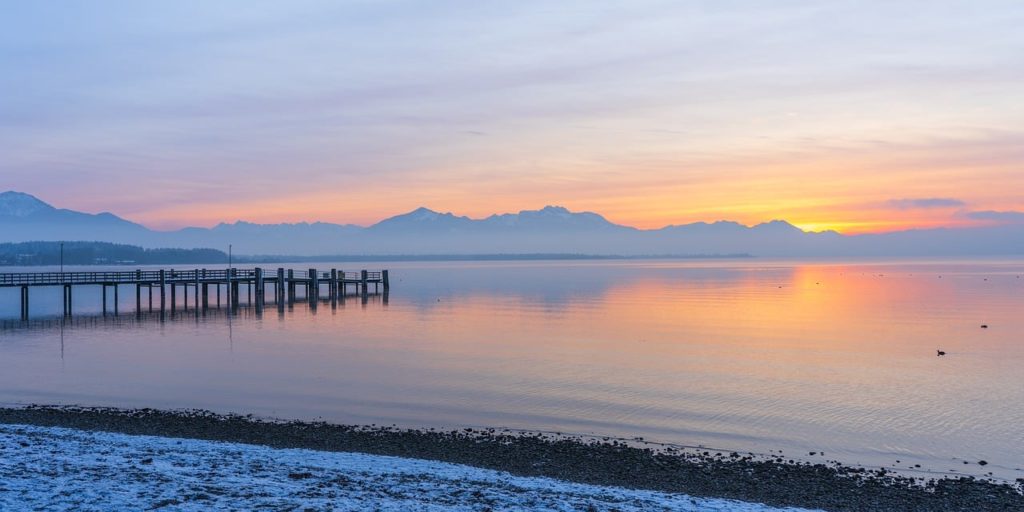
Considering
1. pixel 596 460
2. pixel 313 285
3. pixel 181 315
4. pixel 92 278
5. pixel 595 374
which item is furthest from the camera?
pixel 313 285

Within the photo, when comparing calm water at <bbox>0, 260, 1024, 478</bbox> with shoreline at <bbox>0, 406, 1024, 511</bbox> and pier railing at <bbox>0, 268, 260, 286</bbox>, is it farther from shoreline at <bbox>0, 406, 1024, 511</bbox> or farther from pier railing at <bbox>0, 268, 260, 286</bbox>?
pier railing at <bbox>0, 268, 260, 286</bbox>

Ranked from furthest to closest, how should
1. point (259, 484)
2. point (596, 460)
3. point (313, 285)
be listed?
Answer: point (313, 285) < point (596, 460) < point (259, 484)

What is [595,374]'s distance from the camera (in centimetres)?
3153

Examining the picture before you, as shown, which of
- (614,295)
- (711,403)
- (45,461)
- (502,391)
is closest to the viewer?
(45,461)

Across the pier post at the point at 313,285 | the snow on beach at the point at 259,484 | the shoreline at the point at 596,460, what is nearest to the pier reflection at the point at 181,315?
the pier post at the point at 313,285

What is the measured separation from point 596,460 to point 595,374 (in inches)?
540

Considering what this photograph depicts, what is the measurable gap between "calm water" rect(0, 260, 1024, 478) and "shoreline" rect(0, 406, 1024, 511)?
1754 millimetres

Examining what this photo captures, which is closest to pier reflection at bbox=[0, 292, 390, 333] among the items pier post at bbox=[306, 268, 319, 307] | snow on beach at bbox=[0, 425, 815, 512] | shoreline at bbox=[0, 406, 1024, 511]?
pier post at bbox=[306, 268, 319, 307]

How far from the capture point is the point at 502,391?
27.9m

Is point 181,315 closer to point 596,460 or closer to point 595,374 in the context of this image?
point 595,374

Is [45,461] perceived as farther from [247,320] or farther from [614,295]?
[614,295]

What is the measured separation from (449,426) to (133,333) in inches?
1242

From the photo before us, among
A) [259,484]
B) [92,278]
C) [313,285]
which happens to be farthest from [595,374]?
[313,285]

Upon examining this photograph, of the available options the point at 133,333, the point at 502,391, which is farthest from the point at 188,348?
the point at 502,391
